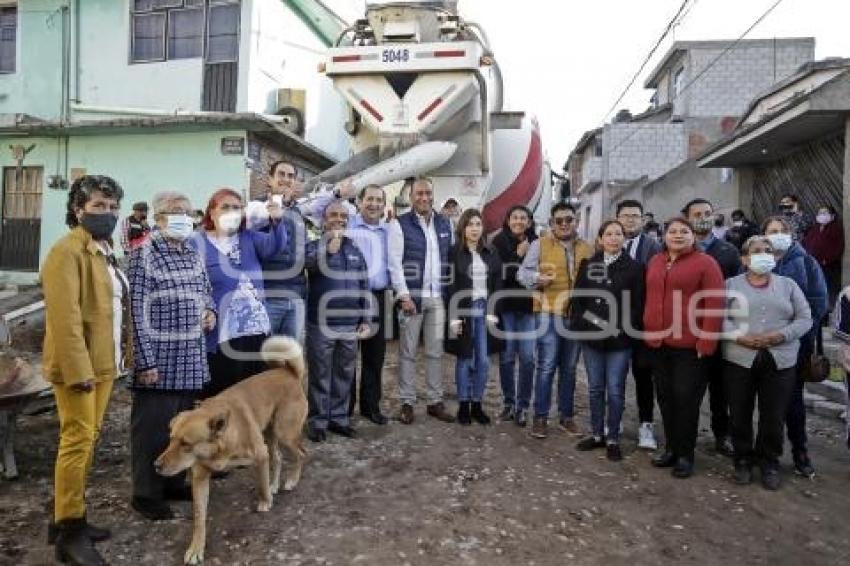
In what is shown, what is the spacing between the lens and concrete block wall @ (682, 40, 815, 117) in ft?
72.4

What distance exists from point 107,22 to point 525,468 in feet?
44.2

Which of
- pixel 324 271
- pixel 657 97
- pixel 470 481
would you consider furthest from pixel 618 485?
pixel 657 97

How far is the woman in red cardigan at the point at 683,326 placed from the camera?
4.50 metres

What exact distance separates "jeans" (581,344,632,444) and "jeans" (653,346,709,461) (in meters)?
0.32

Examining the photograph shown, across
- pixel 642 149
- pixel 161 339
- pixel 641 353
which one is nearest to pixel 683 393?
pixel 641 353

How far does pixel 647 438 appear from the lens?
16.7ft

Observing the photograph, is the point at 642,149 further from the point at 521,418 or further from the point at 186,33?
the point at 521,418

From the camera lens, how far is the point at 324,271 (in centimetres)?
493

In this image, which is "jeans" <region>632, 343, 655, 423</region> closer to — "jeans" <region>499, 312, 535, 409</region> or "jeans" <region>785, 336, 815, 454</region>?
"jeans" <region>499, 312, 535, 409</region>

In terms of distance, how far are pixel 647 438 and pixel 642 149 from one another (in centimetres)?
2016

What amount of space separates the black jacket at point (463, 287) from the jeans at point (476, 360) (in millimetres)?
63

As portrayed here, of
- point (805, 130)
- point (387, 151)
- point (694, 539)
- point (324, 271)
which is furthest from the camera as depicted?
point (805, 130)

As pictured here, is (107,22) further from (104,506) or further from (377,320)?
(104,506)

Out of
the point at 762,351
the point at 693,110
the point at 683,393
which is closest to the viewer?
the point at 762,351
